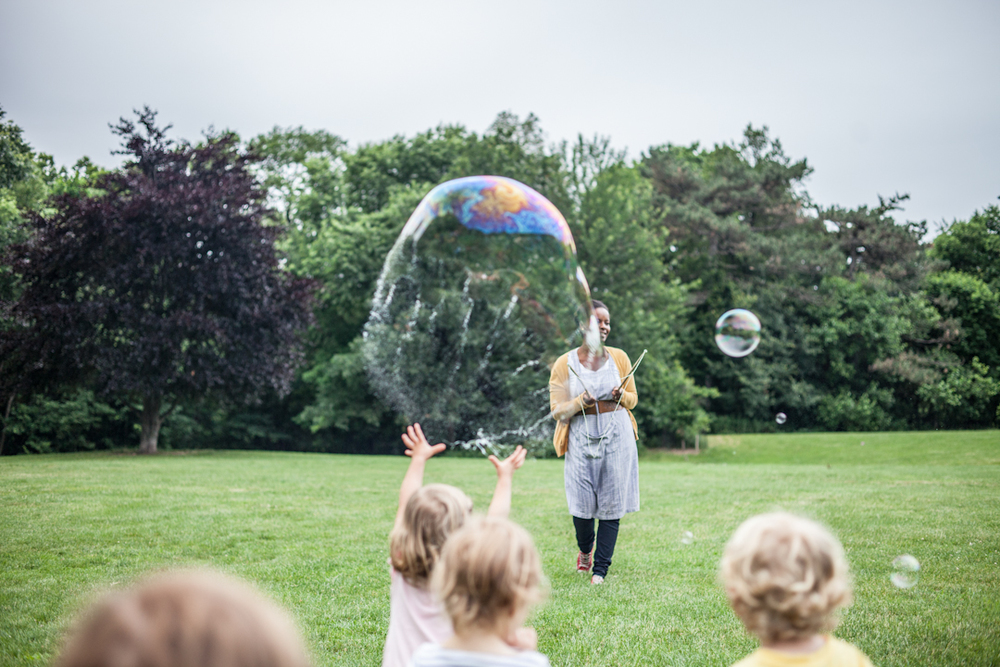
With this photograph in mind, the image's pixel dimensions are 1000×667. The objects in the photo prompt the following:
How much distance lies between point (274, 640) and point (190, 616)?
116 mm

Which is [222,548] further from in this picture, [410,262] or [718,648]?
[718,648]

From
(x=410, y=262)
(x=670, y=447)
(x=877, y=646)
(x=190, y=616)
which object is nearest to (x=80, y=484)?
(x=410, y=262)

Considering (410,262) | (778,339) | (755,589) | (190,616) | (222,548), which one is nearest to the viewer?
(190,616)

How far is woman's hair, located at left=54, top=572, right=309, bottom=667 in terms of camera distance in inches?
37.3

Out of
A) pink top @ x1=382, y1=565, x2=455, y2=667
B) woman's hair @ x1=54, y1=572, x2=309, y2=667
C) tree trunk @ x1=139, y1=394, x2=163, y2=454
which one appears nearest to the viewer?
woman's hair @ x1=54, y1=572, x2=309, y2=667

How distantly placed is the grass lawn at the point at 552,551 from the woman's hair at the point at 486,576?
2235 millimetres

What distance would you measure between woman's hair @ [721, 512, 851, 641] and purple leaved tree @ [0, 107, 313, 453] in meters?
19.2

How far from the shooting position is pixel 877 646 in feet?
13.2

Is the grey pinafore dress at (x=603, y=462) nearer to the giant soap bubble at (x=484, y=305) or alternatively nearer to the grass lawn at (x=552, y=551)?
the giant soap bubble at (x=484, y=305)

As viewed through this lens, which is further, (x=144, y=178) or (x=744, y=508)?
(x=144, y=178)

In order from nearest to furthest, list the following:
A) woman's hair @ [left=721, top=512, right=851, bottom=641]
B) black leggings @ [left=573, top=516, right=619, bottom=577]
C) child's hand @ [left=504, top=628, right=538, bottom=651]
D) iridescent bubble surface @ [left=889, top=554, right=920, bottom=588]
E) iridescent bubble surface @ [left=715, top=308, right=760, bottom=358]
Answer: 1. woman's hair @ [left=721, top=512, right=851, bottom=641]
2. child's hand @ [left=504, top=628, right=538, bottom=651]
3. iridescent bubble surface @ [left=889, top=554, right=920, bottom=588]
4. black leggings @ [left=573, top=516, right=619, bottom=577]
5. iridescent bubble surface @ [left=715, top=308, right=760, bottom=358]

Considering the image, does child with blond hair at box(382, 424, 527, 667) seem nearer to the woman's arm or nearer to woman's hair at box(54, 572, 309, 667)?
woman's hair at box(54, 572, 309, 667)

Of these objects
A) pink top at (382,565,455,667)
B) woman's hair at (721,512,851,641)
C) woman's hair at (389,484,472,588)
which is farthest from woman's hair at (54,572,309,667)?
pink top at (382,565,455,667)

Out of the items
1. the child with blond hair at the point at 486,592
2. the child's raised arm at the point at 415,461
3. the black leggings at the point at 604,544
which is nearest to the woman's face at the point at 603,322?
the black leggings at the point at 604,544
